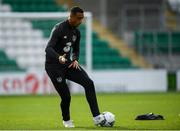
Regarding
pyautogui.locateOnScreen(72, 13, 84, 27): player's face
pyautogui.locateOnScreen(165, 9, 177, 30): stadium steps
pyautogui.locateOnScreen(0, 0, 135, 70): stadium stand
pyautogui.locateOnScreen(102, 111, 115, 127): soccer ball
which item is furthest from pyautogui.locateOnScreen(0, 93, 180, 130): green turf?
pyautogui.locateOnScreen(165, 9, 177, 30): stadium steps

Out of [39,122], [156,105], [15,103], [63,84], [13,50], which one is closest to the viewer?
[63,84]

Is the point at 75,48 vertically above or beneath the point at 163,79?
above

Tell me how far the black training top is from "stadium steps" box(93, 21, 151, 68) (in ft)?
58.7

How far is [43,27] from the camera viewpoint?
27641 millimetres

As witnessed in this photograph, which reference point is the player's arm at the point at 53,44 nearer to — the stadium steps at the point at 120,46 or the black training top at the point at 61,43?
the black training top at the point at 61,43

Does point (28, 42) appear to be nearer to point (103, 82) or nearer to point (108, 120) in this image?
point (103, 82)

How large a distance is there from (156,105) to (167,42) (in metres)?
12.2

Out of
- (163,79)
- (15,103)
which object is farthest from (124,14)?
(15,103)

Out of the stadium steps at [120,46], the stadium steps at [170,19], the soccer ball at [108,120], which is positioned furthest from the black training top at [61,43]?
the stadium steps at [170,19]

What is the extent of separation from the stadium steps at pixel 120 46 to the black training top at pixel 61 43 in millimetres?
17884

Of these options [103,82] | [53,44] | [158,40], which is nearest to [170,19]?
[158,40]

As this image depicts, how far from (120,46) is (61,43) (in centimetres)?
1881

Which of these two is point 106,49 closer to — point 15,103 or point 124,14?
point 124,14

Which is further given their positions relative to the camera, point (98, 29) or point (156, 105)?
point (98, 29)
